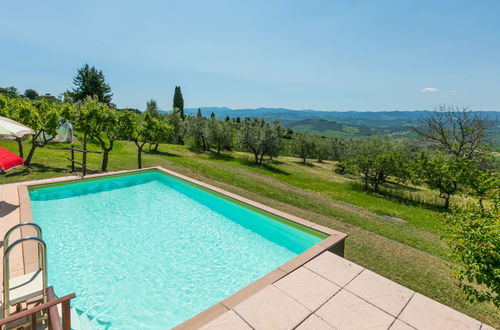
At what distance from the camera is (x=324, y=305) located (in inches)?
181

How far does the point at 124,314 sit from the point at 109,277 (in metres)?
1.54

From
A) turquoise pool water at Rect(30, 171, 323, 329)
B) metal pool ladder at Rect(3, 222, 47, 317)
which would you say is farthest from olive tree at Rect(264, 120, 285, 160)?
metal pool ladder at Rect(3, 222, 47, 317)

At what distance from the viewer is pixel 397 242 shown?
973cm

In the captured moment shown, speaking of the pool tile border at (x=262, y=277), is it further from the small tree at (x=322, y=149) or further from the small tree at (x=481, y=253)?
the small tree at (x=322, y=149)

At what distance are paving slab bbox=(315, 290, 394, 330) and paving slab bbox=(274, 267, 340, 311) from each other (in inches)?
6.4

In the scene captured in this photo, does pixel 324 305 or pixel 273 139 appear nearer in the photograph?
pixel 324 305

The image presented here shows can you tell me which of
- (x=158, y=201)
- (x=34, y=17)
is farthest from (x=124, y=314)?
(x=34, y=17)

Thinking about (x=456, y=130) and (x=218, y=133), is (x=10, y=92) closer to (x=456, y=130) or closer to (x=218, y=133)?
(x=218, y=133)

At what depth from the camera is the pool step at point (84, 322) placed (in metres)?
4.79

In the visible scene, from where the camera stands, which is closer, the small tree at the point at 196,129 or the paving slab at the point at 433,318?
the paving slab at the point at 433,318

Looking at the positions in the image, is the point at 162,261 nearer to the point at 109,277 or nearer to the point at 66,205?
the point at 109,277

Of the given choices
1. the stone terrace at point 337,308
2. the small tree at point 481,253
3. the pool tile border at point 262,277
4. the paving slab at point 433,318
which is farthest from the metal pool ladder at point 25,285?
the small tree at point 481,253

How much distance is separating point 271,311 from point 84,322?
4195 millimetres

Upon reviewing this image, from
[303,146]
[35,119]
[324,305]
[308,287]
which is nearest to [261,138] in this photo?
[303,146]
